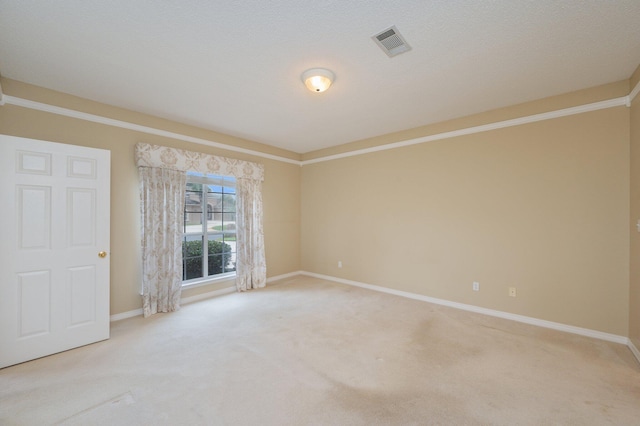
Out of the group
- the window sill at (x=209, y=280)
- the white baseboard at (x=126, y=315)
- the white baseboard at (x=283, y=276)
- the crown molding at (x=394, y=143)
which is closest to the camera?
the crown molding at (x=394, y=143)

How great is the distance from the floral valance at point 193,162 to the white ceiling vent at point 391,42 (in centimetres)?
306

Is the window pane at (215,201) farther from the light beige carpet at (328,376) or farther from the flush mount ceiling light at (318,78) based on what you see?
the flush mount ceiling light at (318,78)

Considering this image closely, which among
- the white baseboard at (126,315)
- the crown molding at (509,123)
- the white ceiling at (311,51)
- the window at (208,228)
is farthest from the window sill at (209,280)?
the crown molding at (509,123)

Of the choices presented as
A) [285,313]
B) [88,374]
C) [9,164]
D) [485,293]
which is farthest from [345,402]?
[9,164]

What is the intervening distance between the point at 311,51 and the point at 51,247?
123 inches

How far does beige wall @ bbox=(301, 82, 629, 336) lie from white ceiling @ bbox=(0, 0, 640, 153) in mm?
582

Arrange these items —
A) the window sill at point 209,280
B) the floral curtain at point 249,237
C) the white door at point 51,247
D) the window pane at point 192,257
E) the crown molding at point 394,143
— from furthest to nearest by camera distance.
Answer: the floral curtain at point 249,237 → the window pane at point 192,257 → the window sill at point 209,280 → the crown molding at point 394,143 → the white door at point 51,247

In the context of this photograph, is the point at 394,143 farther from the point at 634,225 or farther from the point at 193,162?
the point at 193,162

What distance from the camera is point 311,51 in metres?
2.21

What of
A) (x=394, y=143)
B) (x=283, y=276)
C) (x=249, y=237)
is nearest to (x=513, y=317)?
(x=394, y=143)

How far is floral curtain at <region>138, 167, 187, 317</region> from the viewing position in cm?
346

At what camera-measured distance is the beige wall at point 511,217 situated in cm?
279

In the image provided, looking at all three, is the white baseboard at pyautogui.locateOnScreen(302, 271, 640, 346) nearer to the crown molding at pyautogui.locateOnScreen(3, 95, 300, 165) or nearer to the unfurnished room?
the unfurnished room

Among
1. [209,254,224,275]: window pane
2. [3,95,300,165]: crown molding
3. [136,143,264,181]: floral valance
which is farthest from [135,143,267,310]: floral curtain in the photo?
[209,254,224,275]: window pane
